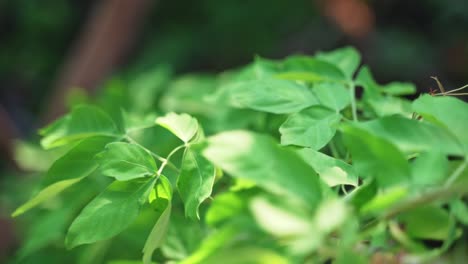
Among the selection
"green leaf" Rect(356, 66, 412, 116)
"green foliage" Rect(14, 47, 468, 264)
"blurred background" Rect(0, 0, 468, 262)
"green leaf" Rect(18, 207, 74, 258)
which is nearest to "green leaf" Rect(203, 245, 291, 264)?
"green foliage" Rect(14, 47, 468, 264)

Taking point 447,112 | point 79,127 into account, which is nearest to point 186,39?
point 79,127

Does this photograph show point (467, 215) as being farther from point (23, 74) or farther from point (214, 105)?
point (23, 74)

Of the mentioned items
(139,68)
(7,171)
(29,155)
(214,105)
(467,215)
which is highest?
(467,215)

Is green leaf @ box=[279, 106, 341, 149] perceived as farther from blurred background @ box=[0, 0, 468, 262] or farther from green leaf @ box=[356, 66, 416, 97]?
blurred background @ box=[0, 0, 468, 262]

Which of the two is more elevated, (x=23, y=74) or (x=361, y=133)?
(x=361, y=133)

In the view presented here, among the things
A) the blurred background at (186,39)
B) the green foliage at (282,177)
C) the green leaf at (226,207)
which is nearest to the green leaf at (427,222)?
the green foliage at (282,177)

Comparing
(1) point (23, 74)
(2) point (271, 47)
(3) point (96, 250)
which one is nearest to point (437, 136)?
(3) point (96, 250)

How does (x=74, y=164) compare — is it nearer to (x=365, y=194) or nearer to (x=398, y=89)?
(x=365, y=194)
